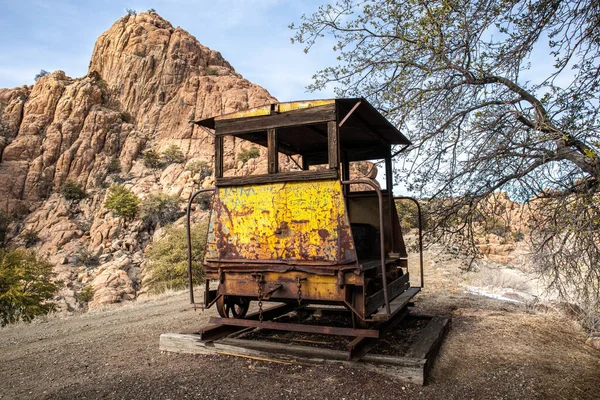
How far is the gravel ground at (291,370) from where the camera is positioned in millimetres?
4168

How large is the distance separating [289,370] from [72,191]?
5122 centimetres

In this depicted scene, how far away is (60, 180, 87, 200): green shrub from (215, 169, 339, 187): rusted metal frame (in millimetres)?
49751

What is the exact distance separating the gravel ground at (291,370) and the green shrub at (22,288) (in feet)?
44.3

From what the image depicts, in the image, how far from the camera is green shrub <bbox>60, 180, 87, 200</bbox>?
160 ft

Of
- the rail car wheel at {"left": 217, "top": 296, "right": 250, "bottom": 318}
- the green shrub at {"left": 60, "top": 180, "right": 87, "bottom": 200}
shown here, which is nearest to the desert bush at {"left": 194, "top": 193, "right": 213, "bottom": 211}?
the green shrub at {"left": 60, "top": 180, "right": 87, "bottom": 200}

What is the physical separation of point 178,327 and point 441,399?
4647 millimetres

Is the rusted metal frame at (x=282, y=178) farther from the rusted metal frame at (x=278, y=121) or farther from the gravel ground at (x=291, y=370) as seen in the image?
the gravel ground at (x=291, y=370)

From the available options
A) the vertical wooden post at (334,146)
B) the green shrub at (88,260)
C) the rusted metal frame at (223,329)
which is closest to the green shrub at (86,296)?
the green shrub at (88,260)

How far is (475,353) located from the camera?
536 cm

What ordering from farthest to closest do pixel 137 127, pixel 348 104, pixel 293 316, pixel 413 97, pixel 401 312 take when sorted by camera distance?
pixel 137 127 → pixel 293 316 → pixel 401 312 → pixel 413 97 → pixel 348 104

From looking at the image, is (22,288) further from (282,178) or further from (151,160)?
(151,160)

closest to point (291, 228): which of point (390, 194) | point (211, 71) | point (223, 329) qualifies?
point (223, 329)

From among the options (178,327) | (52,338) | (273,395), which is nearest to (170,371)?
(273,395)

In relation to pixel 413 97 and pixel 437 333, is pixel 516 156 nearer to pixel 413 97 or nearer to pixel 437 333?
pixel 413 97
